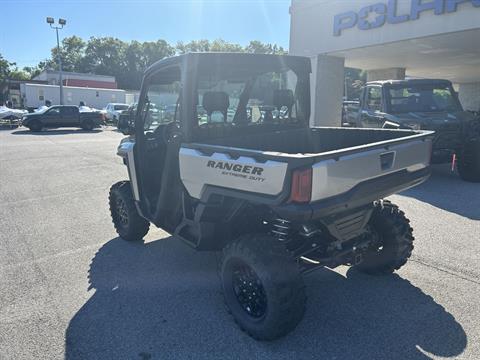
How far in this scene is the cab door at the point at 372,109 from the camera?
871 cm

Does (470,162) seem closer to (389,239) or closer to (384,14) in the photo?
(389,239)

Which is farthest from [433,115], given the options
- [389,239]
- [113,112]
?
[113,112]

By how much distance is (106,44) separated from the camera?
308ft

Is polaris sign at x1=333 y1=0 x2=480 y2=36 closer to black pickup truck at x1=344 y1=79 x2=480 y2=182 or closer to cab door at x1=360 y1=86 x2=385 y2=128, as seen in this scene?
black pickup truck at x1=344 y1=79 x2=480 y2=182

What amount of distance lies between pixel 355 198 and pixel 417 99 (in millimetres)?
6830

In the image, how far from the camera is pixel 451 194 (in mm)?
7129

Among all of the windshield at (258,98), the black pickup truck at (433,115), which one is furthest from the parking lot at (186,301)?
the black pickup truck at (433,115)

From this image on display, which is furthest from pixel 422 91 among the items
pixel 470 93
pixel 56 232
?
pixel 470 93

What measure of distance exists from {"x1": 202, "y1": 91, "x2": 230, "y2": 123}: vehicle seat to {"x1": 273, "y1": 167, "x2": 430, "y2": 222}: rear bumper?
4.46 feet

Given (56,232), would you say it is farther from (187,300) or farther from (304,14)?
(304,14)

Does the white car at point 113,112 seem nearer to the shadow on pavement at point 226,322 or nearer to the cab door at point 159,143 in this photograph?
the cab door at point 159,143

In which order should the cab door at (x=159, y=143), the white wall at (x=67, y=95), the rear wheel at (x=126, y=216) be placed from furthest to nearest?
the white wall at (x=67, y=95) < the rear wheel at (x=126, y=216) < the cab door at (x=159, y=143)

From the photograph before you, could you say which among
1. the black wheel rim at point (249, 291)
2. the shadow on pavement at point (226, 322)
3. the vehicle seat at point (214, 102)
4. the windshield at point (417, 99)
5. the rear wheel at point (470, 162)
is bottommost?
the shadow on pavement at point (226, 322)

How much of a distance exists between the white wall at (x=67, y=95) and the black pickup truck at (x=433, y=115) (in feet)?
134
